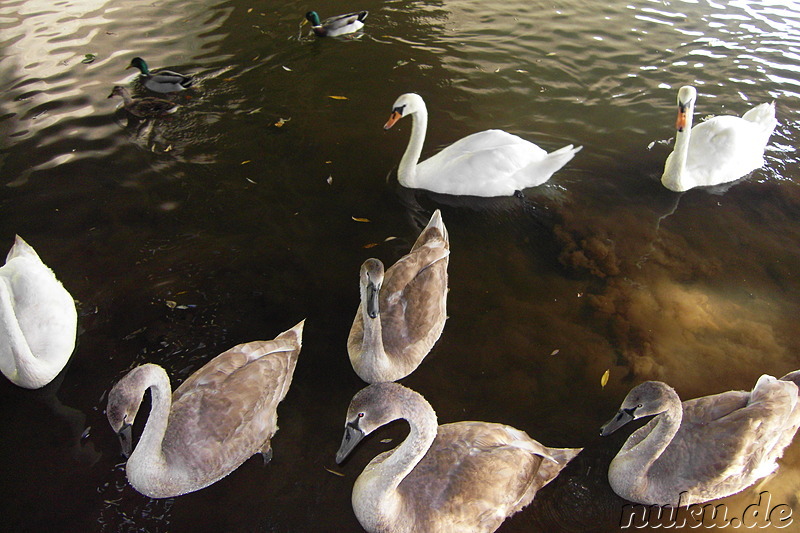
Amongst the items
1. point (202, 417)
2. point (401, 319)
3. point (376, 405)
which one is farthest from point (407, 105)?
point (202, 417)

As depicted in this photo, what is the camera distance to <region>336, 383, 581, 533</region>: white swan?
3336 millimetres

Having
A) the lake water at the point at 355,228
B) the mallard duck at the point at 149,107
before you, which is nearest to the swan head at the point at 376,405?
the lake water at the point at 355,228

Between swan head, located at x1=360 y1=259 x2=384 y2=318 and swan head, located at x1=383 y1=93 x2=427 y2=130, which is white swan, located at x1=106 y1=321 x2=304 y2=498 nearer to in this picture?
swan head, located at x1=360 y1=259 x2=384 y2=318

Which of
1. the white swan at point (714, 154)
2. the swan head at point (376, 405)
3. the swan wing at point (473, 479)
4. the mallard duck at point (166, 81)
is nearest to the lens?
the swan head at point (376, 405)

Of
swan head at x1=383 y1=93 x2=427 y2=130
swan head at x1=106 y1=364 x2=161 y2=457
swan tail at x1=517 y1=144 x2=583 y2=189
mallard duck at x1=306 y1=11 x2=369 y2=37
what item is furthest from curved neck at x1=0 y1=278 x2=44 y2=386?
mallard duck at x1=306 y1=11 x2=369 y2=37

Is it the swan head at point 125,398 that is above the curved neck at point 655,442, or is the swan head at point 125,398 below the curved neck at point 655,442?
above

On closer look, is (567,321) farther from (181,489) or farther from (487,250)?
(181,489)

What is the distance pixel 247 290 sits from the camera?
5.27 meters

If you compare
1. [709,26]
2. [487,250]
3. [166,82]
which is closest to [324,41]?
[166,82]

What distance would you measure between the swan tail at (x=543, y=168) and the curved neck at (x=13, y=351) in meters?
4.96

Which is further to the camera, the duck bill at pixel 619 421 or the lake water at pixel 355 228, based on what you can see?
the lake water at pixel 355 228

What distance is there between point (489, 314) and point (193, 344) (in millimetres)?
2687

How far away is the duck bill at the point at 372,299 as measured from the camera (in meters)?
3.96

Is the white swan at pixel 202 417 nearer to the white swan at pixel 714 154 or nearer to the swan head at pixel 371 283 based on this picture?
the swan head at pixel 371 283
